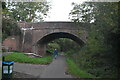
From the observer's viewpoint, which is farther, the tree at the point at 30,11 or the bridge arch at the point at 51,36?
the tree at the point at 30,11

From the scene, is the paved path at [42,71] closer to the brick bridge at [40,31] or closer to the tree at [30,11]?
the brick bridge at [40,31]

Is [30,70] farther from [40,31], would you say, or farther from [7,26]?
[40,31]

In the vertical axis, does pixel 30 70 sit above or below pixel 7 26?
below

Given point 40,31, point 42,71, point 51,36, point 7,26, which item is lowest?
point 42,71

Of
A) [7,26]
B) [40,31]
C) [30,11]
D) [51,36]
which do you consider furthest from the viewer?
[30,11]

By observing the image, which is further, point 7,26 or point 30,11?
point 30,11

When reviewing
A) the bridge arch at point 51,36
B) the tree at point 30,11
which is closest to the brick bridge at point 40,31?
the bridge arch at point 51,36

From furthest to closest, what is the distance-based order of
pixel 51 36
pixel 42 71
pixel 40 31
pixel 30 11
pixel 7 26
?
pixel 30 11
pixel 51 36
pixel 40 31
pixel 7 26
pixel 42 71

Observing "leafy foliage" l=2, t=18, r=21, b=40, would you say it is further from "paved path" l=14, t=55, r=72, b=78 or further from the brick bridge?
"paved path" l=14, t=55, r=72, b=78

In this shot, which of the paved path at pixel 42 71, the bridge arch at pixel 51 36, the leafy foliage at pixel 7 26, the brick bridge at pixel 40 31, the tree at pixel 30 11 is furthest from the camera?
the tree at pixel 30 11

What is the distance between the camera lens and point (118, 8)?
603 cm

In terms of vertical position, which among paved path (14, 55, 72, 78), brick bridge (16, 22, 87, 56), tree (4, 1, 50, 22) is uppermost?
tree (4, 1, 50, 22)

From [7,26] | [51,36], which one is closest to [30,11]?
[51,36]

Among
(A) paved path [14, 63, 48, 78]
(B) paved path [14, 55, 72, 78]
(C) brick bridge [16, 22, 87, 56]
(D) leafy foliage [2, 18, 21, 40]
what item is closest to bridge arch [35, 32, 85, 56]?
(C) brick bridge [16, 22, 87, 56]
